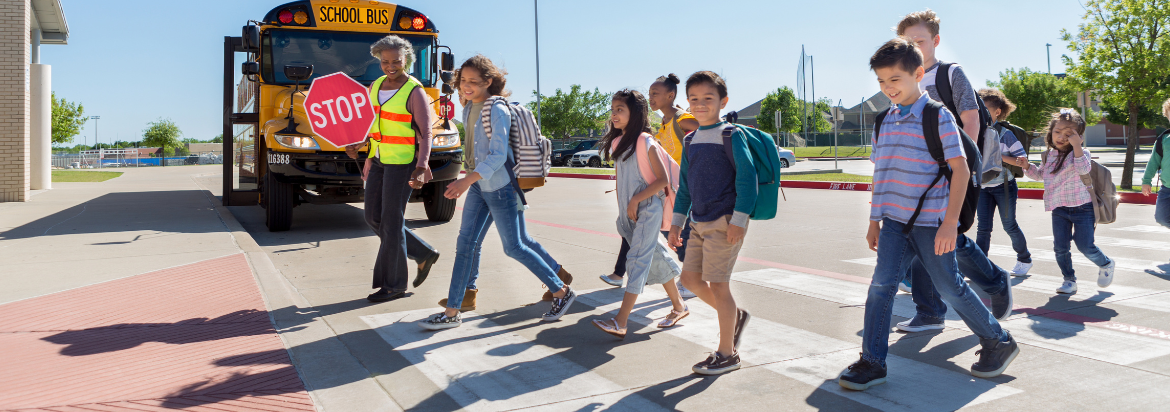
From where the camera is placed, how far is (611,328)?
168 inches

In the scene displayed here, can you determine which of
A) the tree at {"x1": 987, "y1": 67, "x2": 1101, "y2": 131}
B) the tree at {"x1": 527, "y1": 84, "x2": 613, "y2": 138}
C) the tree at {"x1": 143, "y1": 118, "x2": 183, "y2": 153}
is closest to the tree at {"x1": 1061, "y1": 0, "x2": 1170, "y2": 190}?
the tree at {"x1": 987, "y1": 67, "x2": 1101, "y2": 131}

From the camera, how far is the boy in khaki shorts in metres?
3.49

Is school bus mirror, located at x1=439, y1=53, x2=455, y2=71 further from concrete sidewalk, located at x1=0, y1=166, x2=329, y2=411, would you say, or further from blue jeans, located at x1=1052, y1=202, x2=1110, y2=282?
blue jeans, located at x1=1052, y1=202, x2=1110, y2=282

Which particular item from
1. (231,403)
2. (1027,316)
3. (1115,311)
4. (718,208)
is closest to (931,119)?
(718,208)

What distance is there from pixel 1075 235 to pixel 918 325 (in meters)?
2.22

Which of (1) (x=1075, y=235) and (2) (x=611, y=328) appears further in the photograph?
(1) (x=1075, y=235)

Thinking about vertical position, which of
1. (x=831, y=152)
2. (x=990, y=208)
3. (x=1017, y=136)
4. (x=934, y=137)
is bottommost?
(x=990, y=208)

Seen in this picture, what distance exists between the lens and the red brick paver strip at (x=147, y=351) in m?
3.33

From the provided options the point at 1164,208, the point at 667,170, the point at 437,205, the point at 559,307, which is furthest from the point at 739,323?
the point at 437,205

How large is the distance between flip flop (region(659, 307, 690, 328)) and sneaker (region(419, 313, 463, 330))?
3.89 feet

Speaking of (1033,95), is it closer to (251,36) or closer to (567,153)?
(567,153)

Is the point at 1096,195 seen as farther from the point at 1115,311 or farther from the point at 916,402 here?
the point at 916,402

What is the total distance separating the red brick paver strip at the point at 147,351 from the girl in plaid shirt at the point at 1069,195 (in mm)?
5113

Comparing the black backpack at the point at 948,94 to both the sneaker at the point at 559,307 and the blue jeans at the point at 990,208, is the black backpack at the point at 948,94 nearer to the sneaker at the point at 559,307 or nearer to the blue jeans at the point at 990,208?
the blue jeans at the point at 990,208
